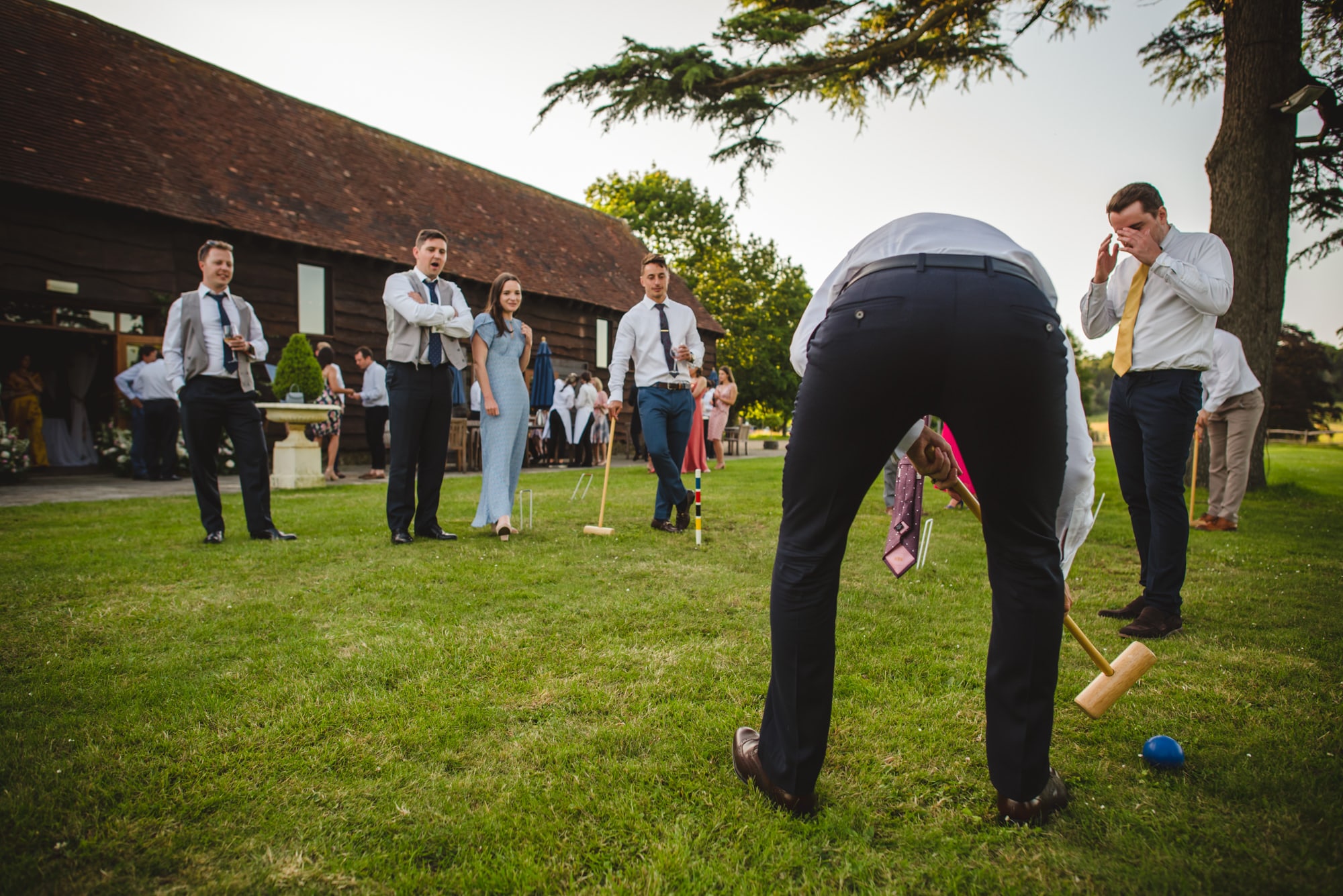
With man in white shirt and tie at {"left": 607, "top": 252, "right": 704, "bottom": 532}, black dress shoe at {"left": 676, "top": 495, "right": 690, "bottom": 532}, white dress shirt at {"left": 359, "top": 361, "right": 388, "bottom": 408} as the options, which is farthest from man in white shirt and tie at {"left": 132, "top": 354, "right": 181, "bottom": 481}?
black dress shoe at {"left": 676, "top": 495, "right": 690, "bottom": 532}

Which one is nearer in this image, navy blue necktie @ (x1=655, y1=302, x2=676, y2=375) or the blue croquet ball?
the blue croquet ball

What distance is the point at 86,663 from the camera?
2.91m

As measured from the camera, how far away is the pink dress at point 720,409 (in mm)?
15547

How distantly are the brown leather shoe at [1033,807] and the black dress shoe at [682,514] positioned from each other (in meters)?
4.59

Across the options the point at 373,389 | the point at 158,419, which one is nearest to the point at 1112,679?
the point at 373,389

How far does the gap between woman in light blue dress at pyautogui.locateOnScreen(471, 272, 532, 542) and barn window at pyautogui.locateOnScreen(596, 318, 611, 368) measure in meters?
15.0

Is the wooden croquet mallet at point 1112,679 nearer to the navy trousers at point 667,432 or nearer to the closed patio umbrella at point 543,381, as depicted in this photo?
the navy trousers at point 667,432

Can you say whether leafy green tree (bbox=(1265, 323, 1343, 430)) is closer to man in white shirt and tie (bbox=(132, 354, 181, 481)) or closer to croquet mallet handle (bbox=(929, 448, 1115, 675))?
croquet mallet handle (bbox=(929, 448, 1115, 675))

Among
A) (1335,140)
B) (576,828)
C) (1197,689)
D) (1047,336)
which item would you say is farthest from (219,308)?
(1335,140)

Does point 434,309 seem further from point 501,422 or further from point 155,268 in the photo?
point 155,268

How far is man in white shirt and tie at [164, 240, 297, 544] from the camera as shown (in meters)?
5.57

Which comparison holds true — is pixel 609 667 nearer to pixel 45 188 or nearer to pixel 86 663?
pixel 86 663

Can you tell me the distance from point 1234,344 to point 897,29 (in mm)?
6694

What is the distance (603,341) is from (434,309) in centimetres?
1570
